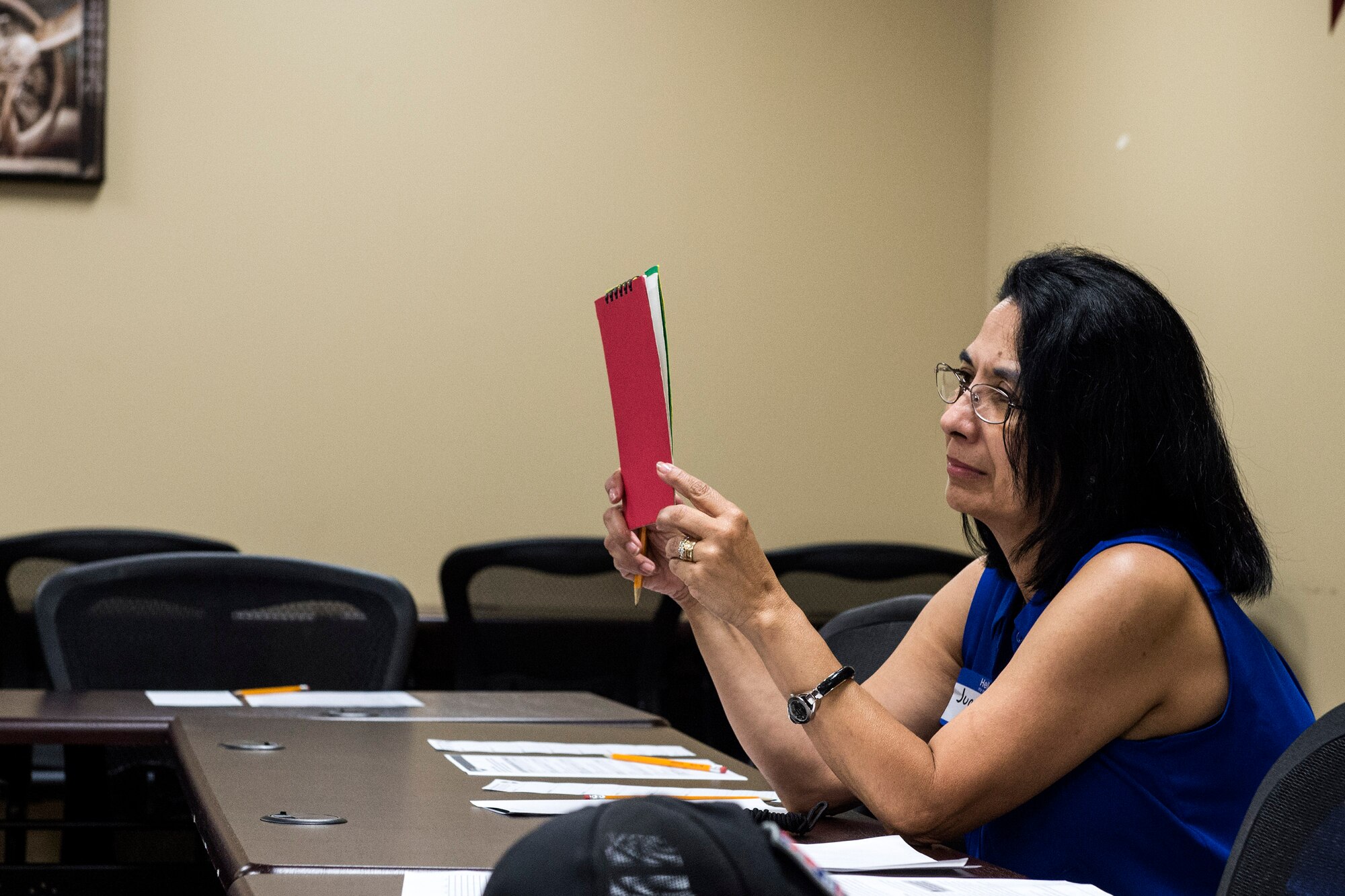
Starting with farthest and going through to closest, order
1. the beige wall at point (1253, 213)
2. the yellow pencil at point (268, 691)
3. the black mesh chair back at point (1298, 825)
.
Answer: the beige wall at point (1253, 213), the yellow pencil at point (268, 691), the black mesh chair back at point (1298, 825)

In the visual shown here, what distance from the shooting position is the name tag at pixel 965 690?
1.55 m

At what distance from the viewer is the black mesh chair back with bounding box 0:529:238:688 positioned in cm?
312

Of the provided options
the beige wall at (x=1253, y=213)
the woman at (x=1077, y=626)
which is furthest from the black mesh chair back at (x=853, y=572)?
the woman at (x=1077, y=626)

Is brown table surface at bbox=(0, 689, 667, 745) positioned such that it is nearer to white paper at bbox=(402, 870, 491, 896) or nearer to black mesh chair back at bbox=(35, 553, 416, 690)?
black mesh chair back at bbox=(35, 553, 416, 690)

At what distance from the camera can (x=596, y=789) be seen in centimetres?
145

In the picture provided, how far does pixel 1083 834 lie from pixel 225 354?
10.8ft

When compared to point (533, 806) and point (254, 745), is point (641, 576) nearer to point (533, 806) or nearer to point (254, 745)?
point (533, 806)

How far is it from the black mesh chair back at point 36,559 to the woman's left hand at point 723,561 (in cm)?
194

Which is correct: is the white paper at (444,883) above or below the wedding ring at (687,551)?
below

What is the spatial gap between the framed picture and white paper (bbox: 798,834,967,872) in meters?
3.47

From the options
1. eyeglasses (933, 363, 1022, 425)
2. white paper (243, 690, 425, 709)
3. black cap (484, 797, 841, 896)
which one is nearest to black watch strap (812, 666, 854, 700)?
eyeglasses (933, 363, 1022, 425)

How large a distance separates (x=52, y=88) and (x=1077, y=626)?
3.61m

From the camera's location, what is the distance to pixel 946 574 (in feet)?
12.0

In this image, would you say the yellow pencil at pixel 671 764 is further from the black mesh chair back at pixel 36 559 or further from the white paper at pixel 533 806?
the black mesh chair back at pixel 36 559
